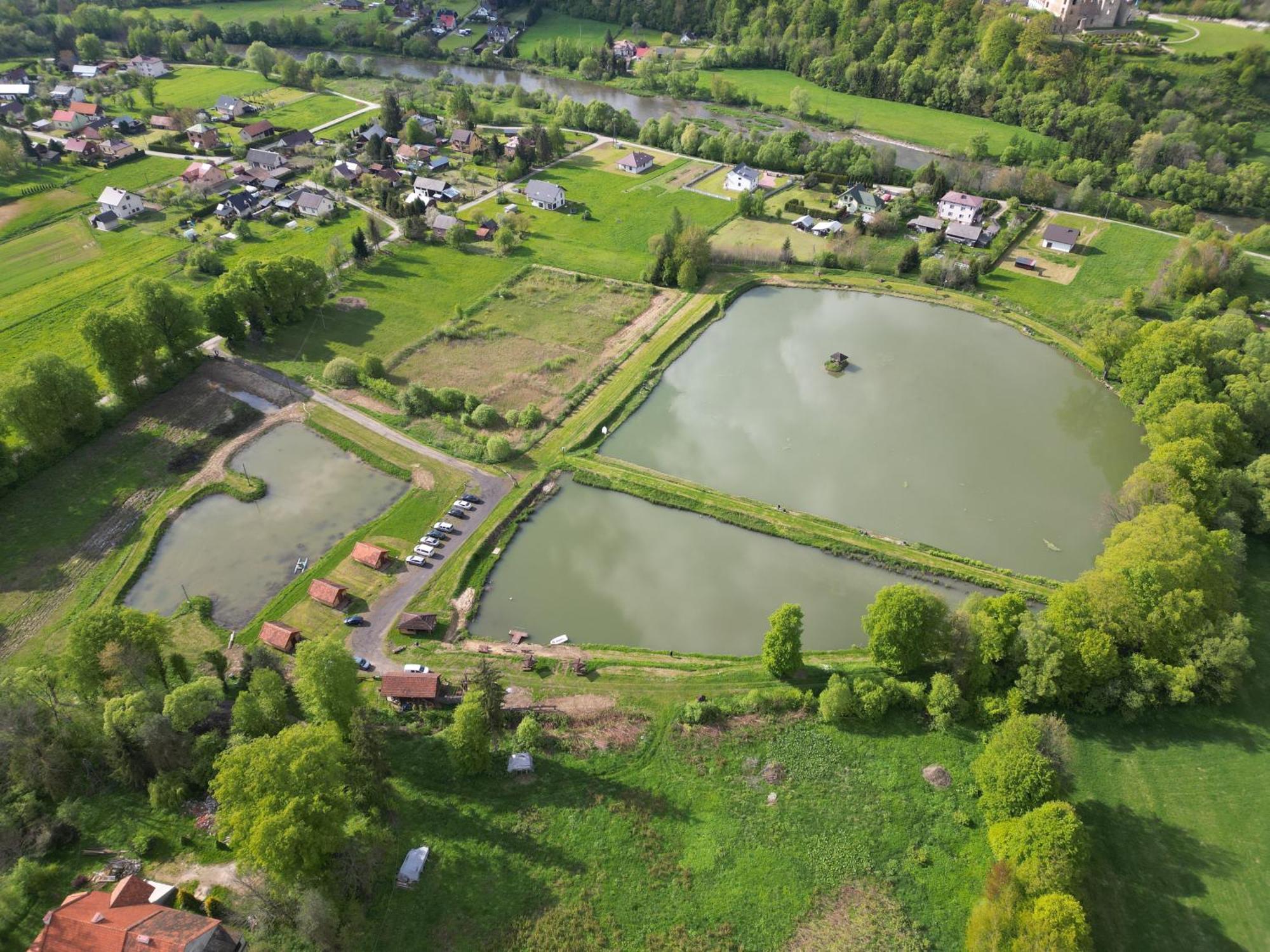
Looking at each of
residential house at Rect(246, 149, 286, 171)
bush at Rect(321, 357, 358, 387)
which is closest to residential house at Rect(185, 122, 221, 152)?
residential house at Rect(246, 149, 286, 171)

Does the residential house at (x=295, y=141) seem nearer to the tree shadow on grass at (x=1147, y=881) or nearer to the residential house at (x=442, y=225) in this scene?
the residential house at (x=442, y=225)

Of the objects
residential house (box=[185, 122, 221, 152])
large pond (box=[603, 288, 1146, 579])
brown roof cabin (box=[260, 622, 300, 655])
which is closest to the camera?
brown roof cabin (box=[260, 622, 300, 655])

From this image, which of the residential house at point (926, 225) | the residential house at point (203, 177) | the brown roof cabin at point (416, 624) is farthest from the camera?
the residential house at point (203, 177)

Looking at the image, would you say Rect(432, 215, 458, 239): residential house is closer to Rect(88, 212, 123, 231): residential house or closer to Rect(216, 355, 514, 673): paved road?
Rect(216, 355, 514, 673): paved road

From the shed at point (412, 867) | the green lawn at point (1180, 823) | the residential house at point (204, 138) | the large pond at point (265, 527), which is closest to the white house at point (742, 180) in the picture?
the large pond at point (265, 527)

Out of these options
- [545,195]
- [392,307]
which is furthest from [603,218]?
[392,307]

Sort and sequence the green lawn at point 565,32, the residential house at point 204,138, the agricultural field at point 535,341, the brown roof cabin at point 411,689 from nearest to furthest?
the brown roof cabin at point 411,689 < the agricultural field at point 535,341 < the residential house at point 204,138 < the green lawn at point 565,32
